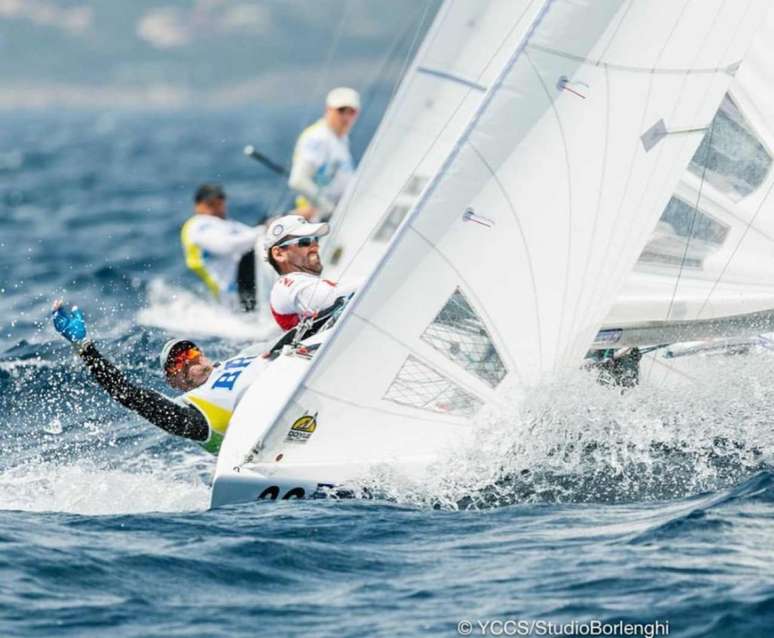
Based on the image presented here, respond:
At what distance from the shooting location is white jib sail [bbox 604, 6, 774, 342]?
7.07m

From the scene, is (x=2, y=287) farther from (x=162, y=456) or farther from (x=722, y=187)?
(x=722, y=187)

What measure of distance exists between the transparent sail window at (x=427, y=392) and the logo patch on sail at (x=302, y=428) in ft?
1.01

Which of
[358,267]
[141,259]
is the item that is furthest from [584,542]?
[141,259]

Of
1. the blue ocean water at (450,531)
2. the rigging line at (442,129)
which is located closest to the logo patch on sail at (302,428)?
the blue ocean water at (450,531)

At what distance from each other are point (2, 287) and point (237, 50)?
180 metres

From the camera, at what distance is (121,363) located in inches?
430

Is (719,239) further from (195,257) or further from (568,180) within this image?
(195,257)

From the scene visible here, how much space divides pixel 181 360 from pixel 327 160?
6.11 meters

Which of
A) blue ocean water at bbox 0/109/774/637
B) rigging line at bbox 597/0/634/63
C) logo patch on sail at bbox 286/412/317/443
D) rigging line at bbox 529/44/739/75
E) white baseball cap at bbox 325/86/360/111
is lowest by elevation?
blue ocean water at bbox 0/109/774/637

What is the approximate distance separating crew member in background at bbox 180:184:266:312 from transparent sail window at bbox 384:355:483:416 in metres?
6.76

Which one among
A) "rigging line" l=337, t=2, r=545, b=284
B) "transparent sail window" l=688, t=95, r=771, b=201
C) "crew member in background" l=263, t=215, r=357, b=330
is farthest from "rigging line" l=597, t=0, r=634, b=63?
"rigging line" l=337, t=2, r=545, b=284

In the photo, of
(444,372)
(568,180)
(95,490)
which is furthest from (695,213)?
(95,490)

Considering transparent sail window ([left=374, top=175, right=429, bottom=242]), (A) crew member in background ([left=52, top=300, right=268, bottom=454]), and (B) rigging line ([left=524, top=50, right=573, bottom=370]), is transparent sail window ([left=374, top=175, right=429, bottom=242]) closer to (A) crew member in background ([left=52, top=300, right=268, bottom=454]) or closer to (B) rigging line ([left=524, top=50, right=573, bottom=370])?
(A) crew member in background ([left=52, top=300, right=268, bottom=454])

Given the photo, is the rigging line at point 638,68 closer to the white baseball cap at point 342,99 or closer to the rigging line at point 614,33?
the rigging line at point 614,33
